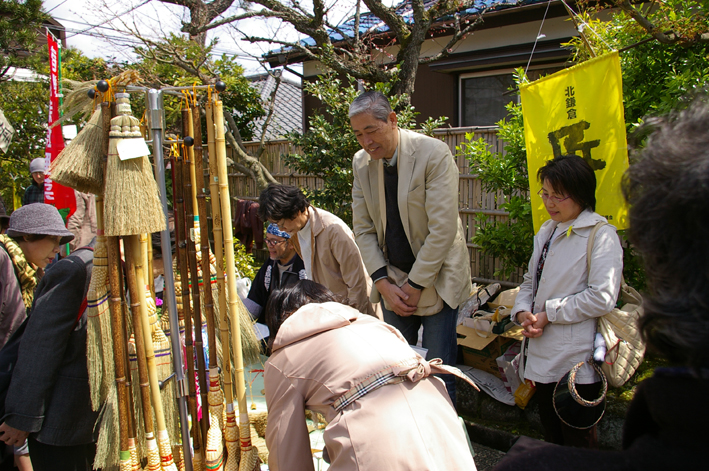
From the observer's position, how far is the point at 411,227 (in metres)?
2.93

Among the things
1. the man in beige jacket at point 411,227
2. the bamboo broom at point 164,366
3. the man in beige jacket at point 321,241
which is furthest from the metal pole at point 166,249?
the man in beige jacket at point 411,227

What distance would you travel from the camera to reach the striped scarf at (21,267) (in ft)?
10.6

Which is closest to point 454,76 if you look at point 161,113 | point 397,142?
point 397,142

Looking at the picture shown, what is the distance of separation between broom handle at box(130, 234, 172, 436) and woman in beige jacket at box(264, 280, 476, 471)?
535 millimetres

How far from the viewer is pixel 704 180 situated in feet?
2.23

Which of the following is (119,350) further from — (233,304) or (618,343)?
(618,343)

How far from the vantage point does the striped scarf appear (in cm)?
324

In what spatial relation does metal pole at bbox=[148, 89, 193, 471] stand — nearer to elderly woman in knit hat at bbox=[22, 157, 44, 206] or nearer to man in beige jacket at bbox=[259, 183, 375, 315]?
man in beige jacket at bbox=[259, 183, 375, 315]

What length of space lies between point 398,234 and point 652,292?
Answer: 224 centimetres

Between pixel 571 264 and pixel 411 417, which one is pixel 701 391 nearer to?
pixel 411 417

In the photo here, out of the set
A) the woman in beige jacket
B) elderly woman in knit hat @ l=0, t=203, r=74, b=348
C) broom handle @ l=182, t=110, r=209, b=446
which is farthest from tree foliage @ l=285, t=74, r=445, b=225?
the woman in beige jacket

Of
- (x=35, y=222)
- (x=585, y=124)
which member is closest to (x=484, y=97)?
(x=585, y=124)

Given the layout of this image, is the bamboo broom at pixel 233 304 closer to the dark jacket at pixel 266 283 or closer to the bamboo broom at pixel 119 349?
the bamboo broom at pixel 119 349

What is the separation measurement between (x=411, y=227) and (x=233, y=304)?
1204 millimetres
